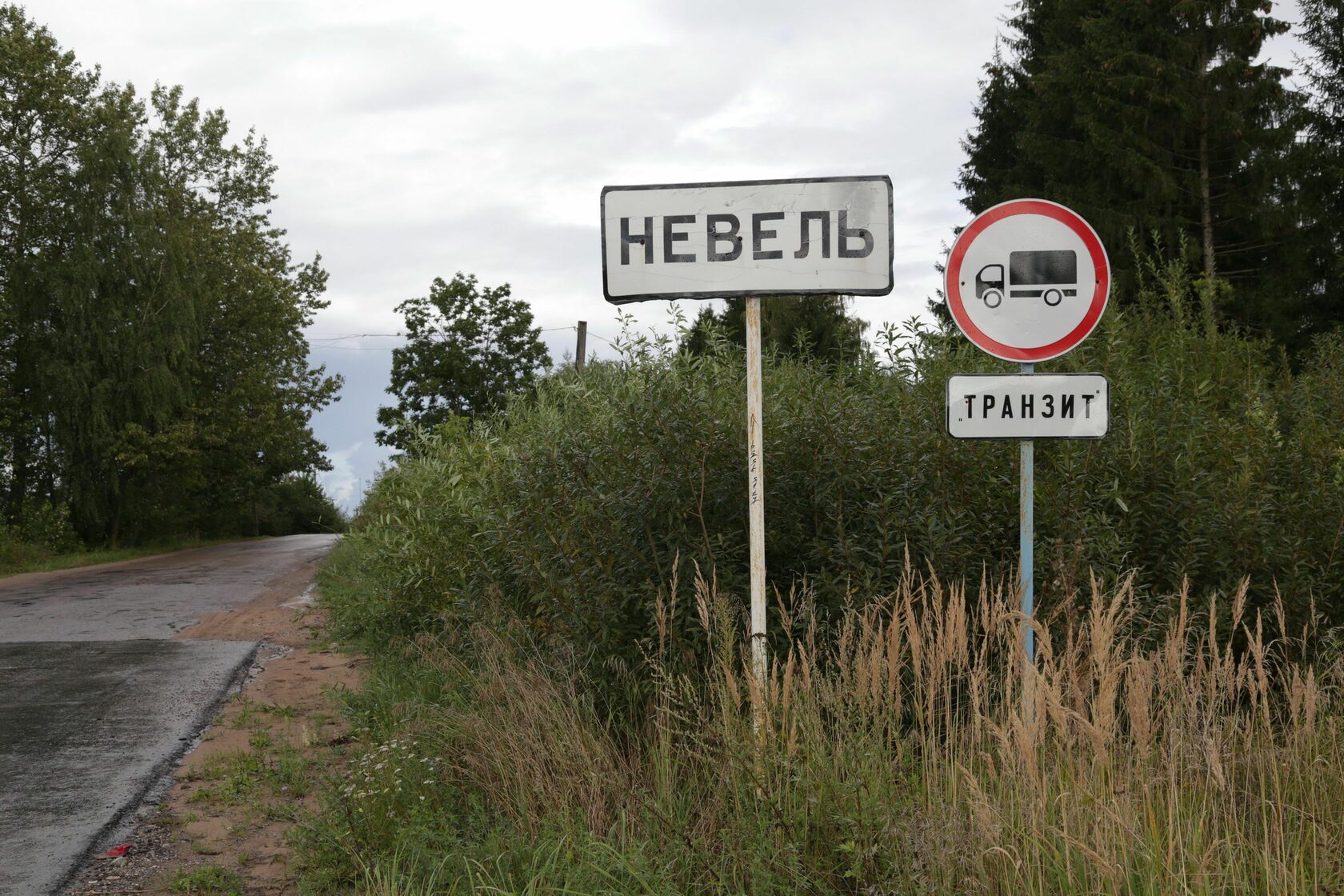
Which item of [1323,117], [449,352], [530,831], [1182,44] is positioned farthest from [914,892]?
[449,352]

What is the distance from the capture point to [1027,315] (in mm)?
4832

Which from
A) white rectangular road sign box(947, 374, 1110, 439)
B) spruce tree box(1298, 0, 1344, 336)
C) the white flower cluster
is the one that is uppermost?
spruce tree box(1298, 0, 1344, 336)

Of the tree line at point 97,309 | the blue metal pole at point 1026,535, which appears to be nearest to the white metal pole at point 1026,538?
the blue metal pole at point 1026,535

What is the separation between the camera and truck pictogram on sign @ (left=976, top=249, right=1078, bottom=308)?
4793 millimetres

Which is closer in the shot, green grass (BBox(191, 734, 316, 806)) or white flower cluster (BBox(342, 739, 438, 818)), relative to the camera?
white flower cluster (BBox(342, 739, 438, 818))

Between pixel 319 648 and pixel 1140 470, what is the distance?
26.5ft

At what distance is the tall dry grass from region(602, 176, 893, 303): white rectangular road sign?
4.73ft

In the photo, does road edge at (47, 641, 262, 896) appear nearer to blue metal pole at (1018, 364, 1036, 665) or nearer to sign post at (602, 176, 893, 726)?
sign post at (602, 176, 893, 726)

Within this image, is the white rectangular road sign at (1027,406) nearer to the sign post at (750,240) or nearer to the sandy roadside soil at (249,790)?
the sign post at (750,240)

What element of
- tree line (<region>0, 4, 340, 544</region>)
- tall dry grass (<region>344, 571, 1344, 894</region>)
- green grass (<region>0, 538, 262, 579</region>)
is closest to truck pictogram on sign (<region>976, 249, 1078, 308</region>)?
tall dry grass (<region>344, 571, 1344, 894</region>)

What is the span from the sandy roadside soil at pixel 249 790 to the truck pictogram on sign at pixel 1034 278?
3.92m

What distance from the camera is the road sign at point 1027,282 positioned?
188 inches

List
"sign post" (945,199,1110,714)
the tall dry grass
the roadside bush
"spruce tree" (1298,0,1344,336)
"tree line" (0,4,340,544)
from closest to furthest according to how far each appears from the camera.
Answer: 1. the tall dry grass
2. "sign post" (945,199,1110,714)
3. the roadside bush
4. "spruce tree" (1298,0,1344,336)
5. "tree line" (0,4,340,544)

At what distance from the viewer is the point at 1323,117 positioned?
22938 millimetres
